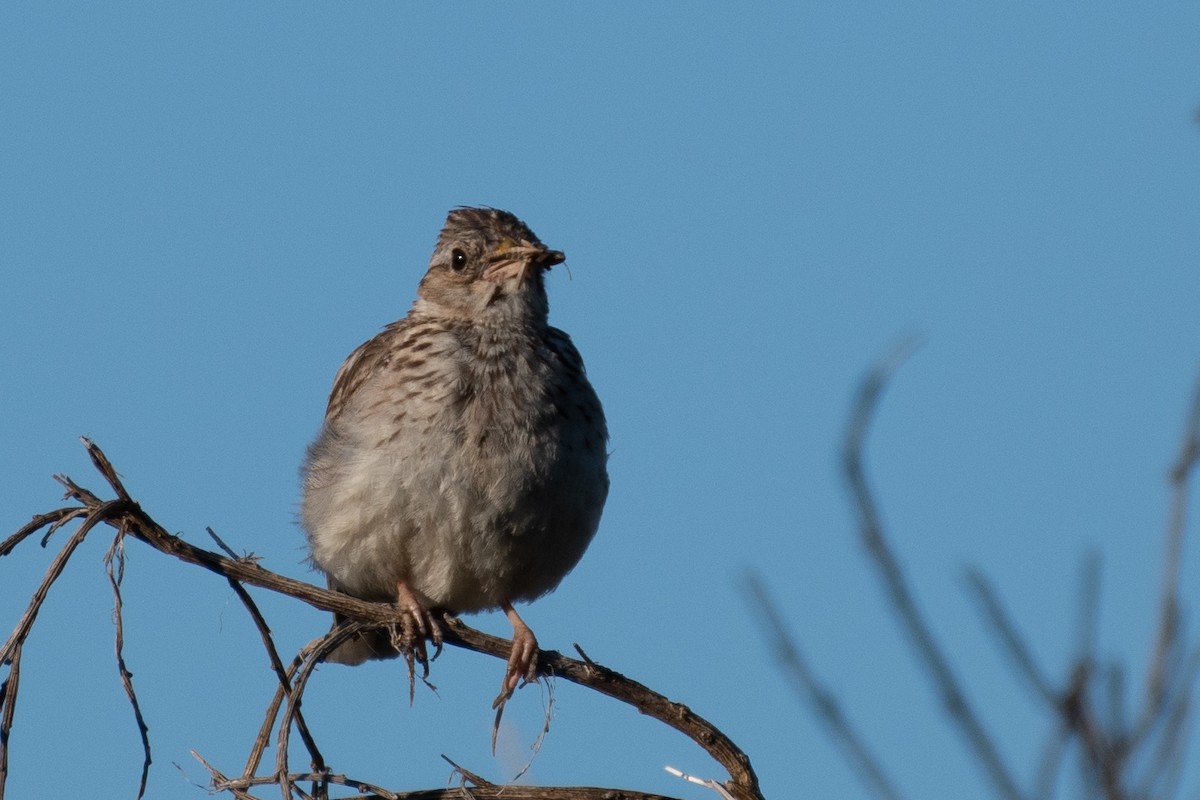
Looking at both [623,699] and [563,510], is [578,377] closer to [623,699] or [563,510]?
[563,510]

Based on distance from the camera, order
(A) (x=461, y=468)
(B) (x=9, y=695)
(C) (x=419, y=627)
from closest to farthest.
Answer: (B) (x=9, y=695) < (C) (x=419, y=627) < (A) (x=461, y=468)

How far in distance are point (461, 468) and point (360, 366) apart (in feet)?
4.10

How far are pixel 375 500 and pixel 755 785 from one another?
304cm

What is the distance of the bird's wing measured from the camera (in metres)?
7.61

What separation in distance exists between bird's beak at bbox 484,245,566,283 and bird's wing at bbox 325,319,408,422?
0.54m

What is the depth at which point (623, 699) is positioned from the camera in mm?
4664

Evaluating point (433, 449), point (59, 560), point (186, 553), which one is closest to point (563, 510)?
point (433, 449)

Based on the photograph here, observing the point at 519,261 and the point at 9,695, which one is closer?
the point at 9,695

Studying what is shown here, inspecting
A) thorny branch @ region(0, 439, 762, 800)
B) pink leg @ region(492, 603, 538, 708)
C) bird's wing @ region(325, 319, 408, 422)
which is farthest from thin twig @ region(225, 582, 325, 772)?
bird's wing @ region(325, 319, 408, 422)

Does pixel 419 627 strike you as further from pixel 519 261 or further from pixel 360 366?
pixel 519 261

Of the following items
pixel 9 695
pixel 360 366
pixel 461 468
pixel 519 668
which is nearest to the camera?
pixel 9 695

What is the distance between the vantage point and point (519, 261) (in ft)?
25.7

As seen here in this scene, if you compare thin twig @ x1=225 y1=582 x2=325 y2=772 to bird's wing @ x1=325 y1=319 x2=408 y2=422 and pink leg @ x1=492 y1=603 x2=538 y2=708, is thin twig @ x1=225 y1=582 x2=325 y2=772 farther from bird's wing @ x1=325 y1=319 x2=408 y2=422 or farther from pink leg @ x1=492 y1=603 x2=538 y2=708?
bird's wing @ x1=325 y1=319 x2=408 y2=422

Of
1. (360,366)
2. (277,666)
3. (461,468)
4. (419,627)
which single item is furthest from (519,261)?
(277,666)
